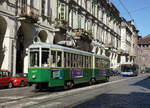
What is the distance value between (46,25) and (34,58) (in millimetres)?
14333

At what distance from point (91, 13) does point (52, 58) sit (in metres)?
28.6

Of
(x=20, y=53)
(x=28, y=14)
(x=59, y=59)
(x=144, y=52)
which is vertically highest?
(x=144, y=52)

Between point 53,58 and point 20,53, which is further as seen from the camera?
point 20,53

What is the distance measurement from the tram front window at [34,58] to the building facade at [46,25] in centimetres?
57

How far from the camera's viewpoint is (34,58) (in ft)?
49.0

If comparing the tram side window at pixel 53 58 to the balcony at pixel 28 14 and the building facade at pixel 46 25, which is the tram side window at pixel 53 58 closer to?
the building facade at pixel 46 25

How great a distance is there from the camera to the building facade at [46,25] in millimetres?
22922

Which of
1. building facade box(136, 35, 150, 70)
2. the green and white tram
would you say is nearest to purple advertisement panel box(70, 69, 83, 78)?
the green and white tram

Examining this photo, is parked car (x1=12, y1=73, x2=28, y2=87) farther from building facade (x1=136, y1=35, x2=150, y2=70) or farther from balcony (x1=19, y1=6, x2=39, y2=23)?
building facade (x1=136, y1=35, x2=150, y2=70)

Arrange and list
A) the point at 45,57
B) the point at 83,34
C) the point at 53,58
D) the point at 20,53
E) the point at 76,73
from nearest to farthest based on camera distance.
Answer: the point at 45,57 → the point at 53,58 → the point at 76,73 → the point at 20,53 → the point at 83,34

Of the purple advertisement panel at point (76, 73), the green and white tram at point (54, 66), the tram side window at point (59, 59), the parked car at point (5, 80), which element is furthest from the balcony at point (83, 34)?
the tram side window at point (59, 59)

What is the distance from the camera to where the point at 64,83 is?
53.8ft

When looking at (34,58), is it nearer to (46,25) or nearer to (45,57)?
(45,57)

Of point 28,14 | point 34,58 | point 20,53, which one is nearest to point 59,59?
point 34,58
